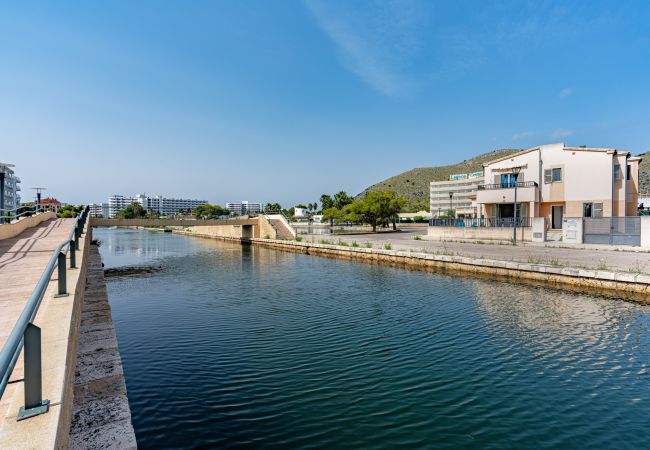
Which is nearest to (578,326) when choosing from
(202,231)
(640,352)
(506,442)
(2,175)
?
(640,352)

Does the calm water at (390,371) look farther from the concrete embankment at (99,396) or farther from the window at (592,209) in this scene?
the window at (592,209)

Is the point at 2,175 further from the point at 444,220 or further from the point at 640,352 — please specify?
the point at 444,220

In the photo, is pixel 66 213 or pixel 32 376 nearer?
pixel 32 376

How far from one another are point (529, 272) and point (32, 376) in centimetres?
2204

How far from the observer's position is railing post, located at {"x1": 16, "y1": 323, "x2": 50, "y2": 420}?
3.21 meters

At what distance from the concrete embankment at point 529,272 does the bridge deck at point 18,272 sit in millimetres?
21022

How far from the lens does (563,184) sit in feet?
112

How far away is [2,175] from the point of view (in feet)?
74.0

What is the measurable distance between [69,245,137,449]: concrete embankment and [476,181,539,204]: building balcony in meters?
36.6

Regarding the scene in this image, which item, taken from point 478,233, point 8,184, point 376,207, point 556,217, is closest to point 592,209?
point 556,217

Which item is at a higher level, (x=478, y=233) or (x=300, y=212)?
(x=300, y=212)

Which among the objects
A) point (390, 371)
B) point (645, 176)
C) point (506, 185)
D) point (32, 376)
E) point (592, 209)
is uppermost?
point (645, 176)

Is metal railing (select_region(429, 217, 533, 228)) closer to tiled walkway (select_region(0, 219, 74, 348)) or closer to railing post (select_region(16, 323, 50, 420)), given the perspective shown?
tiled walkway (select_region(0, 219, 74, 348))

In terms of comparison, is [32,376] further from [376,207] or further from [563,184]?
[376,207]
